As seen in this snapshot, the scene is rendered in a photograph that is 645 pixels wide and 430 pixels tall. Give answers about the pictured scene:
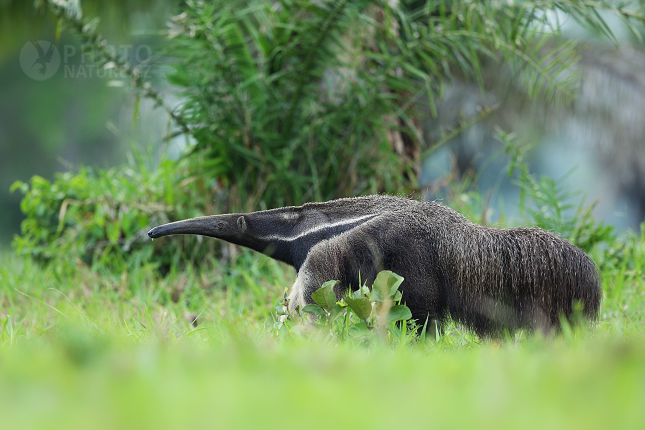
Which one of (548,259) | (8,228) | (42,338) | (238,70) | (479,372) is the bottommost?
(8,228)

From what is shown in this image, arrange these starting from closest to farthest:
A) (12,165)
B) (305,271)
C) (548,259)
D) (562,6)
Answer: (548,259), (305,271), (562,6), (12,165)

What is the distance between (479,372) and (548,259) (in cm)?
172

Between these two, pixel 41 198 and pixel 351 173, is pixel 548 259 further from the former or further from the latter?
pixel 41 198

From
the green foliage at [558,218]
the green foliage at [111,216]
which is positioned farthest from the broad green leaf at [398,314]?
the green foliage at [111,216]

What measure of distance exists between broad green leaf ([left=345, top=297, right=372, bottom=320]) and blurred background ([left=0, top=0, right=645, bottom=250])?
9.54ft

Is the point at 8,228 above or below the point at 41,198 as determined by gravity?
below

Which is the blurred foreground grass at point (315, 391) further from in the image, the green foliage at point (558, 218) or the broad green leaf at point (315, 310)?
the green foliage at point (558, 218)

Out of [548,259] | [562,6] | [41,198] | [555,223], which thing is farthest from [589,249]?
[41,198]

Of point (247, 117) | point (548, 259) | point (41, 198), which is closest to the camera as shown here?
point (548, 259)

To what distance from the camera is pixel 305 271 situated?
127 inches

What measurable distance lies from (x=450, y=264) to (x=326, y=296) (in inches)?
28.0

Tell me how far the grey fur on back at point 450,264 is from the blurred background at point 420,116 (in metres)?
2.23

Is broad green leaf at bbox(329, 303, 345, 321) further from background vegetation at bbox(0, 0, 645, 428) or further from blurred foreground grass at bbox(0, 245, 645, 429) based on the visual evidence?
blurred foreground grass at bbox(0, 245, 645, 429)

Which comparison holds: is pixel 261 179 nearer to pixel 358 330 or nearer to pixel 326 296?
pixel 326 296
